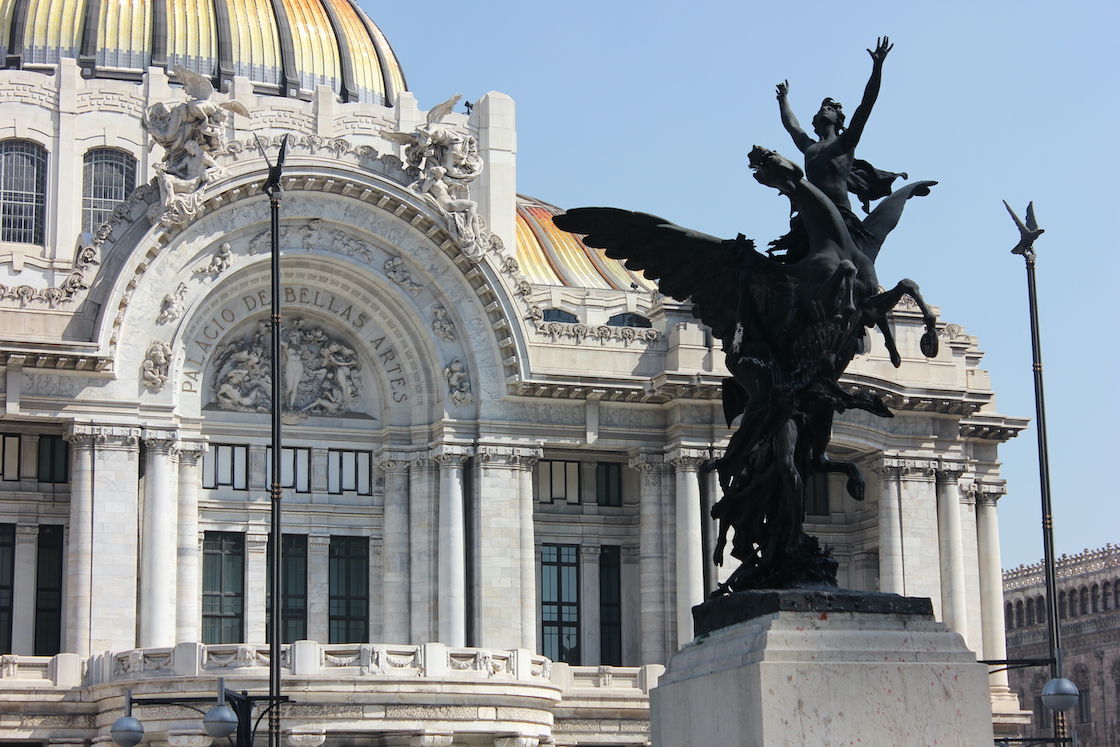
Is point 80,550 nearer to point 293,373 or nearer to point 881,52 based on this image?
point 293,373

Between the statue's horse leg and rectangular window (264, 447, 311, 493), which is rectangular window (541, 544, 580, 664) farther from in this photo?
the statue's horse leg

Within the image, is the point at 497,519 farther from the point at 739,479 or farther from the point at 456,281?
the point at 739,479

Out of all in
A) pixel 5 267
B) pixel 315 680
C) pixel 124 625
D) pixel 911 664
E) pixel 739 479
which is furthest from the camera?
pixel 5 267

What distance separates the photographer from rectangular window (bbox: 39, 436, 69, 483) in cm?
5084

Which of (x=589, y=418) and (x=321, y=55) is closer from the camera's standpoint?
(x=589, y=418)

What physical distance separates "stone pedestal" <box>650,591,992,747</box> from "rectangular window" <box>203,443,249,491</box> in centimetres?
3765

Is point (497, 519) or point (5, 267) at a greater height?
point (5, 267)

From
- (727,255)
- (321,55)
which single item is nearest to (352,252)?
(321,55)

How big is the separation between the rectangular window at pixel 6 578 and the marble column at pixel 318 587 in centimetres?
761

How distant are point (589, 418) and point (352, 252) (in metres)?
7.74

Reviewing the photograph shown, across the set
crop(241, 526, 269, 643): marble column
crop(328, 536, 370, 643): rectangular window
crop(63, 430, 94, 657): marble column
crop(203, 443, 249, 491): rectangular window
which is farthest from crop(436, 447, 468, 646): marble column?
crop(63, 430, 94, 657): marble column

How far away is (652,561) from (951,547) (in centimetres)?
970

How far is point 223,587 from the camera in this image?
168ft

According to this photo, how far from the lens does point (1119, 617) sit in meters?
88.0
